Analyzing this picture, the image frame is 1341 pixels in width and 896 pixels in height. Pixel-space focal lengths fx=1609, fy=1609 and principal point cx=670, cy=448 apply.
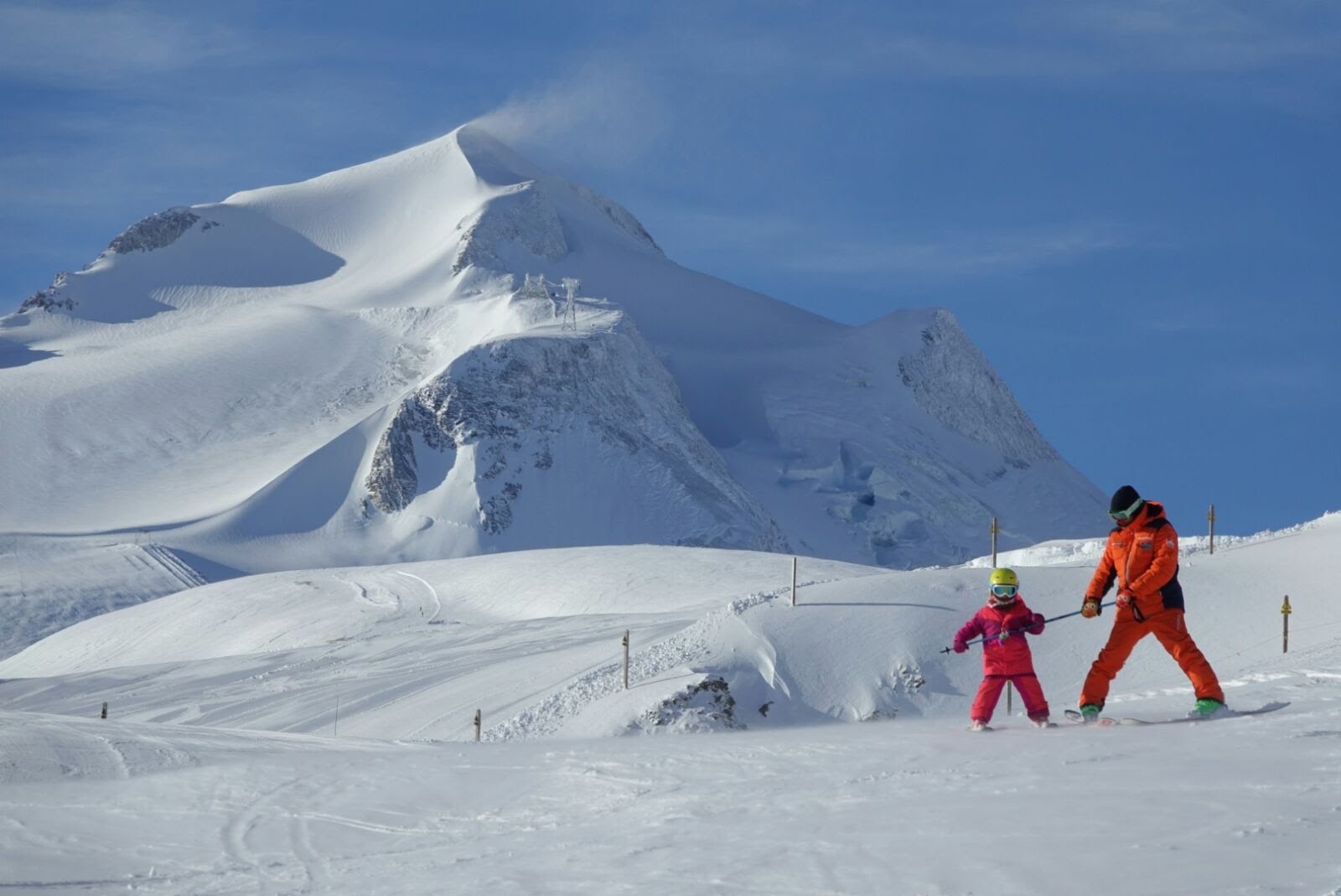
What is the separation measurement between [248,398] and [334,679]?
6880 centimetres

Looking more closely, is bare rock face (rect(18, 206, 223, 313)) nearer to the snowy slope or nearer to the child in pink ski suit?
the snowy slope

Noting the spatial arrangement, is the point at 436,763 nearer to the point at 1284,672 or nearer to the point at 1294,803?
the point at 1294,803

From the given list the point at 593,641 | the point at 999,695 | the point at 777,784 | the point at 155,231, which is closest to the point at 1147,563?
the point at 999,695

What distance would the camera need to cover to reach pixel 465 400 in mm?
93375

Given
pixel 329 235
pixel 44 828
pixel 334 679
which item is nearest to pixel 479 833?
pixel 44 828

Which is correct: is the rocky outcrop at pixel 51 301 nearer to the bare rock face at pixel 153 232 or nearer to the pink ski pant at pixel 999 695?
the bare rock face at pixel 153 232

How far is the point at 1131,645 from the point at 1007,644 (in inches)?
35.5

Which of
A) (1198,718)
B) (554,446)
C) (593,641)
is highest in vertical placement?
(554,446)

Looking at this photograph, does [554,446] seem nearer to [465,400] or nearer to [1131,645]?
[465,400]

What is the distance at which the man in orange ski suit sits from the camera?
38.1ft

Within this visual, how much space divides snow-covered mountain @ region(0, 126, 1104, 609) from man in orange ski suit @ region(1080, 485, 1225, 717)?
6694 cm

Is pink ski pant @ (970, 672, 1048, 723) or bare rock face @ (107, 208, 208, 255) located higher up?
bare rock face @ (107, 208, 208, 255)

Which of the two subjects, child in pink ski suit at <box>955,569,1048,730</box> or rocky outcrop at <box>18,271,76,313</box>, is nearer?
child in pink ski suit at <box>955,569,1048,730</box>

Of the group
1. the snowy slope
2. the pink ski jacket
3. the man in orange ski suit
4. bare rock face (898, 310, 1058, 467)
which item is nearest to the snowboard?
the man in orange ski suit
